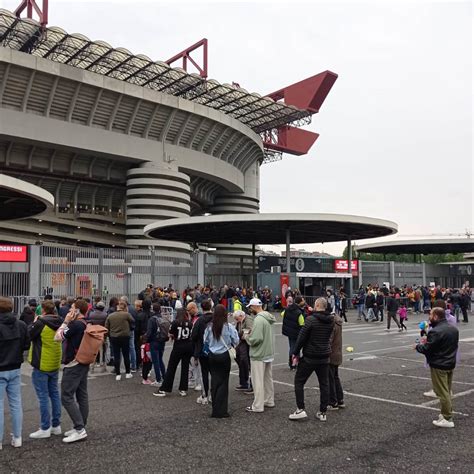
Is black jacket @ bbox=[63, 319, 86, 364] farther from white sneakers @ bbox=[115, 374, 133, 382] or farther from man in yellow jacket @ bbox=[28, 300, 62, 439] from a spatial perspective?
white sneakers @ bbox=[115, 374, 133, 382]

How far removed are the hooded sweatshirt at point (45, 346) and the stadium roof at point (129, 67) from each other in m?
32.4

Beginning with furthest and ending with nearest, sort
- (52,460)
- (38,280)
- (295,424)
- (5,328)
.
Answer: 1. (38,280)
2. (295,424)
3. (5,328)
4. (52,460)

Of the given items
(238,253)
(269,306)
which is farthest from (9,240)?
(238,253)

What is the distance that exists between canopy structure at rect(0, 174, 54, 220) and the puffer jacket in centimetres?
1524

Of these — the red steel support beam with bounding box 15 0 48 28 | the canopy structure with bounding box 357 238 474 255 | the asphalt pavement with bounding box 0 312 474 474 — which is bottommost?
the asphalt pavement with bounding box 0 312 474 474

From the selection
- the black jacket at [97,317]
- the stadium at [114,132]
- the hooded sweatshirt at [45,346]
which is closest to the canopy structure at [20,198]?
the stadium at [114,132]

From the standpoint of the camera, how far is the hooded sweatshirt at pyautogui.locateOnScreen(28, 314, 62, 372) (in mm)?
6590

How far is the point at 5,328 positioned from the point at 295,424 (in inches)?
162

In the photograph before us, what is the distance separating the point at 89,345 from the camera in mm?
6605

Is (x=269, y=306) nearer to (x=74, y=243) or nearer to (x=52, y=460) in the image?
(x=74, y=243)

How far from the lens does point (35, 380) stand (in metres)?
6.66

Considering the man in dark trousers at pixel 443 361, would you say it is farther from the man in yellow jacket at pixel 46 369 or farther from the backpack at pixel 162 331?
the man in yellow jacket at pixel 46 369

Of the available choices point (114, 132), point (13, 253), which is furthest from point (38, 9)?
point (13, 253)

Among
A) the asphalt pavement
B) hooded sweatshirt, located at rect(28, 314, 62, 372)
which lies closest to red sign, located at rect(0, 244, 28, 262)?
the asphalt pavement
